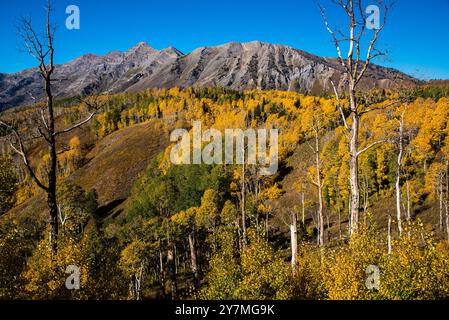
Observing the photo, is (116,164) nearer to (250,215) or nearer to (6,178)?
(250,215)

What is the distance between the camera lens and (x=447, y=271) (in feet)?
36.6

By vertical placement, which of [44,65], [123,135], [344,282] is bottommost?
[344,282]

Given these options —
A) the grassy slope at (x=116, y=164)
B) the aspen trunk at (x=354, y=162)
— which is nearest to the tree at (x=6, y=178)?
the aspen trunk at (x=354, y=162)

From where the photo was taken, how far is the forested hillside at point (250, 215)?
12.1m

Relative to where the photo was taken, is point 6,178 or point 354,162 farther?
point 6,178

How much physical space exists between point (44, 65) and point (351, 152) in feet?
37.2

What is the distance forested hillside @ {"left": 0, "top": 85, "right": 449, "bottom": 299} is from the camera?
39.8 ft

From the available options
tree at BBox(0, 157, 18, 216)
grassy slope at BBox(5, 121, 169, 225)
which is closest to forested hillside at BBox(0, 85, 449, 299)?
tree at BBox(0, 157, 18, 216)

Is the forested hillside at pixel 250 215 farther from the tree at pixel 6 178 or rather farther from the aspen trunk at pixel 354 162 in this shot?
the aspen trunk at pixel 354 162

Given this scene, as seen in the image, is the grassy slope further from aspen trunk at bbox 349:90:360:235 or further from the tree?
aspen trunk at bbox 349:90:360:235

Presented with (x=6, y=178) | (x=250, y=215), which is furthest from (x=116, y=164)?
(x=6, y=178)

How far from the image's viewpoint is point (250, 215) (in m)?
27.7
